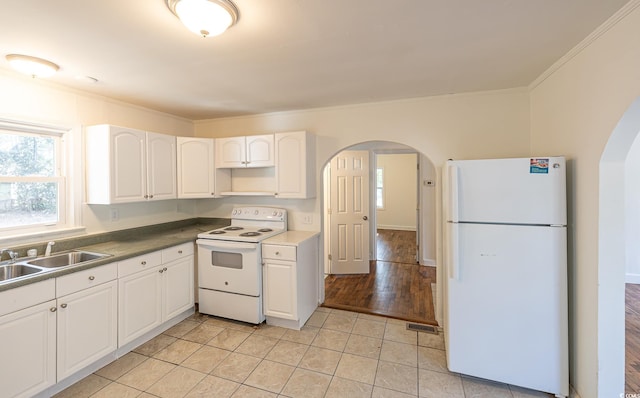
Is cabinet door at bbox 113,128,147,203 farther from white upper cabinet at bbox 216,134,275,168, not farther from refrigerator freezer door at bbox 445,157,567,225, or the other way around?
refrigerator freezer door at bbox 445,157,567,225

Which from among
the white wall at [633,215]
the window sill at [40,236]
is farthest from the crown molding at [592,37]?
the window sill at [40,236]

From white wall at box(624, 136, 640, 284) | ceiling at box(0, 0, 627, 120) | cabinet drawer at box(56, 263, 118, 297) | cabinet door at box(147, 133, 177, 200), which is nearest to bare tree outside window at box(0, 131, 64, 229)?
ceiling at box(0, 0, 627, 120)

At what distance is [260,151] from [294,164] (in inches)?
18.1

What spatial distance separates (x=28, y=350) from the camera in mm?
1775

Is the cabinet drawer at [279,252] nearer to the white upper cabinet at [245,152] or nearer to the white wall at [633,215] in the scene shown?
the white upper cabinet at [245,152]

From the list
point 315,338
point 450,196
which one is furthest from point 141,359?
point 450,196

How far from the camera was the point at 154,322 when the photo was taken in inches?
104

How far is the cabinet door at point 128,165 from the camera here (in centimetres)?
264

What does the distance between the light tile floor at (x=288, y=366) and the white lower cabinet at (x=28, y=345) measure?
0.27 meters

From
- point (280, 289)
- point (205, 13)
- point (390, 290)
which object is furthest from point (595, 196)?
point (390, 290)

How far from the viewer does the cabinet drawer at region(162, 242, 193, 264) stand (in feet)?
9.01

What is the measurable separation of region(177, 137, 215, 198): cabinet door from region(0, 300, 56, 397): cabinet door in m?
1.70

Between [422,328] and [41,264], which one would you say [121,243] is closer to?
[41,264]

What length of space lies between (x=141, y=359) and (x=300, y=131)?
2.59m
